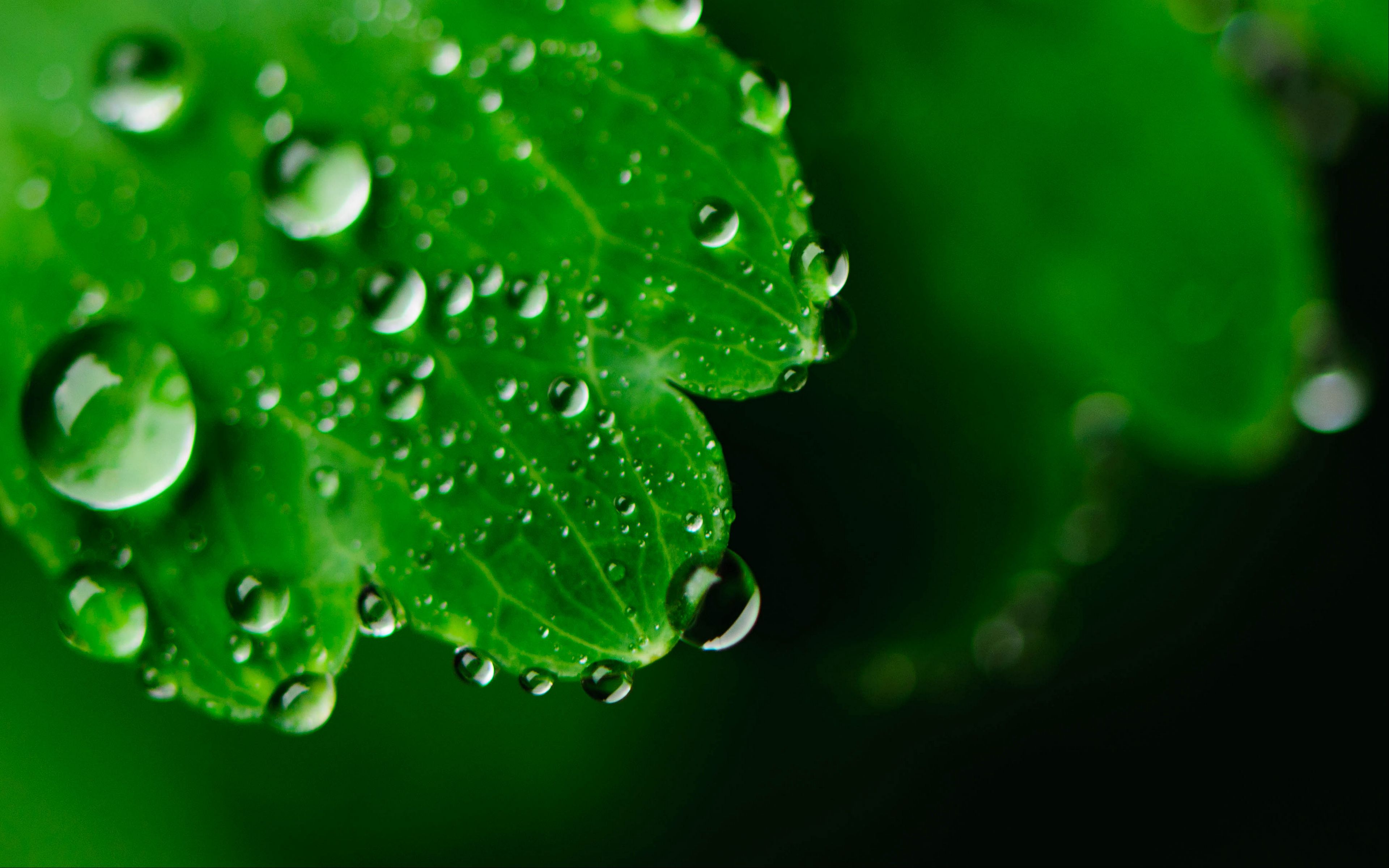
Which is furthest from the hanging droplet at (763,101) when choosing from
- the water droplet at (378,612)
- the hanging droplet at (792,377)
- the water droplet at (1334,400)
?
the water droplet at (1334,400)

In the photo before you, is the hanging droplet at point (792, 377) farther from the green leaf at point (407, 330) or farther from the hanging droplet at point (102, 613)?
the hanging droplet at point (102, 613)

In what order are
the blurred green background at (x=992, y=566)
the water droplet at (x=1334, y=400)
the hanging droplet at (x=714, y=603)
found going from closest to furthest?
the hanging droplet at (x=714, y=603) → the blurred green background at (x=992, y=566) → the water droplet at (x=1334, y=400)

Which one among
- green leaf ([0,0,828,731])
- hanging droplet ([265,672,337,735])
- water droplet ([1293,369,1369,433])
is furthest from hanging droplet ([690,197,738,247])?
water droplet ([1293,369,1369,433])

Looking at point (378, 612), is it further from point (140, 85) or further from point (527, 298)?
point (140, 85)

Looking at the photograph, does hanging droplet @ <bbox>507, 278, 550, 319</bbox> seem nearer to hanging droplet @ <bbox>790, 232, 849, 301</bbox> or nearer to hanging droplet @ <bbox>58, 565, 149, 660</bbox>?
hanging droplet @ <bbox>790, 232, 849, 301</bbox>

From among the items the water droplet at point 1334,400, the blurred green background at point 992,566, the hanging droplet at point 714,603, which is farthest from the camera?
the water droplet at point 1334,400

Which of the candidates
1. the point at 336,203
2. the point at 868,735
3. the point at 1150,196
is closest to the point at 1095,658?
the point at 868,735

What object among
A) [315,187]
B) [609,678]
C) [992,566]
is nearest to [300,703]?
[609,678]

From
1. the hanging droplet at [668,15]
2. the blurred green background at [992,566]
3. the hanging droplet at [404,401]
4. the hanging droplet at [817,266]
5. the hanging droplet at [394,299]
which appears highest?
the hanging droplet at [668,15]
